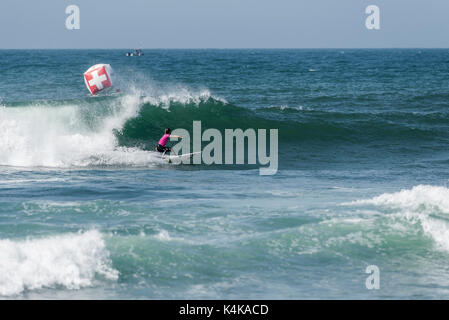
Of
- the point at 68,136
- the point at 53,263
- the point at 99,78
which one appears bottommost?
the point at 53,263

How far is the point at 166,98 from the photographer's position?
29.3m

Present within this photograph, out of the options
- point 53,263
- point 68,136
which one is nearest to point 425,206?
point 53,263

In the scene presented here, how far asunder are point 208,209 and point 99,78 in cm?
1342

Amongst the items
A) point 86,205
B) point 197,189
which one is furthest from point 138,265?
point 197,189

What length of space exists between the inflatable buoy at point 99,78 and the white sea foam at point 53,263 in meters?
14.9

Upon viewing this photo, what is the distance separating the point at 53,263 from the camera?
1077 cm

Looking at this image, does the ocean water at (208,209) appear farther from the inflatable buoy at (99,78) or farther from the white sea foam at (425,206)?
the inflatable buoy at (99,78)

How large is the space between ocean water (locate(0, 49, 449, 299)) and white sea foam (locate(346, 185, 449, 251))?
4cm

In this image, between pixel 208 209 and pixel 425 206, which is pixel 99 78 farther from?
pixel 425 206

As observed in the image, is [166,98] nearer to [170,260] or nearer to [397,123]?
[397,123]

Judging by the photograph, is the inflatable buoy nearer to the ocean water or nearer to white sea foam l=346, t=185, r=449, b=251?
the ocean water

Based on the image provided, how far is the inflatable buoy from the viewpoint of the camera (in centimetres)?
2577

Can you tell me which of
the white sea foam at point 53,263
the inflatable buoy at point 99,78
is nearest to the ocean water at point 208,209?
the white sea foam at point 53,263

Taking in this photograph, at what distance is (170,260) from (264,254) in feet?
5.78
